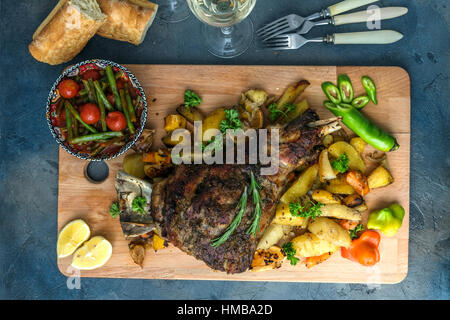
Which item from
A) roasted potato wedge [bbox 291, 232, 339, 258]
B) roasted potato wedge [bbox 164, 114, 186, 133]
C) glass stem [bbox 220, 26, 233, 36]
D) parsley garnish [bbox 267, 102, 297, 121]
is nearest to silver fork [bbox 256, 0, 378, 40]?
glass stem [bbox 220, 26, 233, 36]

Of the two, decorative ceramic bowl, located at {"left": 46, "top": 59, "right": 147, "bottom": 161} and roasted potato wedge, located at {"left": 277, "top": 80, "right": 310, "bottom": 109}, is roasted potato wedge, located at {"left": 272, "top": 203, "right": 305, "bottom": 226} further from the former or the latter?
decorative ceramic bowl, located at {"left": 46, "top": 59, "right": 147, "bottom": 161}

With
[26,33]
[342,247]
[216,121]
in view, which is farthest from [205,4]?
[342,247]

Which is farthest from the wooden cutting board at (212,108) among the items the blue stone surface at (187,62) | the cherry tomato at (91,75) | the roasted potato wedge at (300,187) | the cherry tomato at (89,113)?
the roasted potato wedge at (300,187)

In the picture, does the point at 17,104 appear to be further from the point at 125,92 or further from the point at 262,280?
the point at 262,280

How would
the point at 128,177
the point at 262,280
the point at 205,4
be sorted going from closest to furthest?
the point at 205,4 < the point at 128,177 < the point at 262,280

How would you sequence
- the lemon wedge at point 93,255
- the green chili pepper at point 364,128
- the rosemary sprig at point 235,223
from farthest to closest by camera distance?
1. the lemon wedge at point 93,255
2. the green chili pepper at point 364,128
3. the rosemary sprig at point 235,223

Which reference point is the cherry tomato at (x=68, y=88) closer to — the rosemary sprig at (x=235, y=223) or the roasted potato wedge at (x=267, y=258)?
the rosemary sprig at (x=235, y=223)
